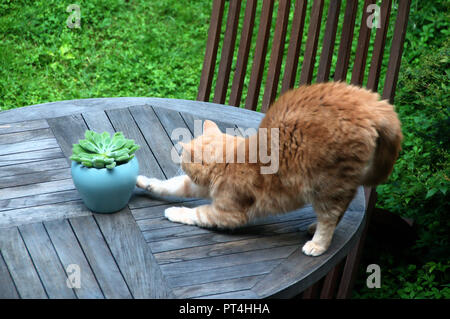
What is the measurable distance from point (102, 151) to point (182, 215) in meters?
0.34

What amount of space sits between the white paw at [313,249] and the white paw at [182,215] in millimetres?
384

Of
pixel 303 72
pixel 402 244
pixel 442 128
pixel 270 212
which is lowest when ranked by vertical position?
pixel 402 244

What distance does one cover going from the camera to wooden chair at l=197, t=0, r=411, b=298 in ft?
9.60

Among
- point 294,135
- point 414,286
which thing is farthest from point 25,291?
point 414,286

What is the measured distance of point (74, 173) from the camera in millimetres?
2084

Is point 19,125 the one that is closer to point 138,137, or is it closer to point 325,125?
point 138,137

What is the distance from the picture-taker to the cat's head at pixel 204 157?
2164mm

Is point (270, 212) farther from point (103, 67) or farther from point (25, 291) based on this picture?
point (103, 67)

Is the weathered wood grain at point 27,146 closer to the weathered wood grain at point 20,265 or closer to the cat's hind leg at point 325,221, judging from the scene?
the weathered wood grain at point 20,265

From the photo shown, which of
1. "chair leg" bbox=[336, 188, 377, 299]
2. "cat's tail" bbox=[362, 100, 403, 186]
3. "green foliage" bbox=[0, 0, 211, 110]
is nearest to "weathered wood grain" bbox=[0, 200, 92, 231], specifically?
"cat's tail" bbox=[362, 100, 403, 186]

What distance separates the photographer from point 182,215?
2.16m

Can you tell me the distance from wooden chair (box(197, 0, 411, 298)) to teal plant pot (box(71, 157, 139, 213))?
1092 mm

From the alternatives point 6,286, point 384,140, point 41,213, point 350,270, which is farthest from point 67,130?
point 350,270
